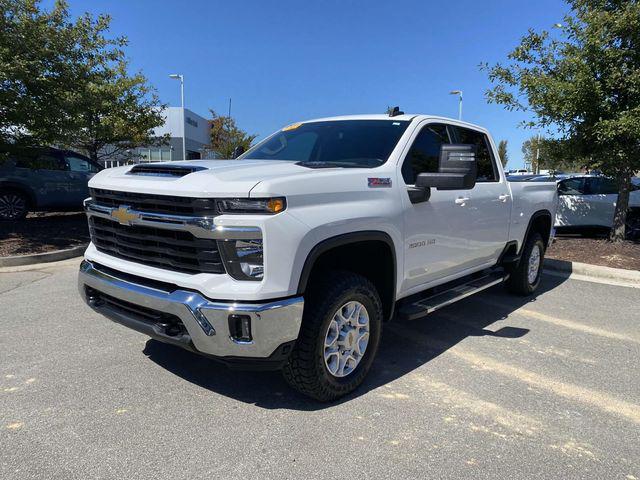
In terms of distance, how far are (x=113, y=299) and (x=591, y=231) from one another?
1113 cm

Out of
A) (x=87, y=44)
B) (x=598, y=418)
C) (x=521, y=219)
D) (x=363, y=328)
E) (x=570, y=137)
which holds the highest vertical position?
(x=87, y=44)

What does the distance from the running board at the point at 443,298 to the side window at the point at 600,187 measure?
7165mm

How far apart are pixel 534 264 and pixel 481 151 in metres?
1.93

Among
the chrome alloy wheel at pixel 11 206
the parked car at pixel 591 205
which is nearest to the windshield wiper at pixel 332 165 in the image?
the parked car at pixel 591 205

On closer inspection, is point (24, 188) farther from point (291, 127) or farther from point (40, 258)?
point (291, 127)

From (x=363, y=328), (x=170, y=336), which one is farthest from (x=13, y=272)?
(x=363, y=328)

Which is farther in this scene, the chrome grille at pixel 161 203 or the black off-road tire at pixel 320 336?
the black off-road tire at pixel 320 336

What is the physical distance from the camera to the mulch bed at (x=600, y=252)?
8016 mm

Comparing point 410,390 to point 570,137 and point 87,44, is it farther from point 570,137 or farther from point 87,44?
point 87,44

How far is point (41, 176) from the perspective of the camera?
36.2ft

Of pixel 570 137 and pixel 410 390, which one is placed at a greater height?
pixel 570 137

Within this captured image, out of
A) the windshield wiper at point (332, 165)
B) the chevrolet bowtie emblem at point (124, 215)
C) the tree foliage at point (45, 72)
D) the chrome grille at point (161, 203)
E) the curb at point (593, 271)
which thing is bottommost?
the curb at point (593, 271)

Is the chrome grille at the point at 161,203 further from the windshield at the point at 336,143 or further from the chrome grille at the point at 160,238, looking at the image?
the windshield at the point at 336,143

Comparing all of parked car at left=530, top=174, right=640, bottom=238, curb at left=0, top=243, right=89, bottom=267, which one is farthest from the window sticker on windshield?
parked car at left=530, top=174, right=640, bottom=238
